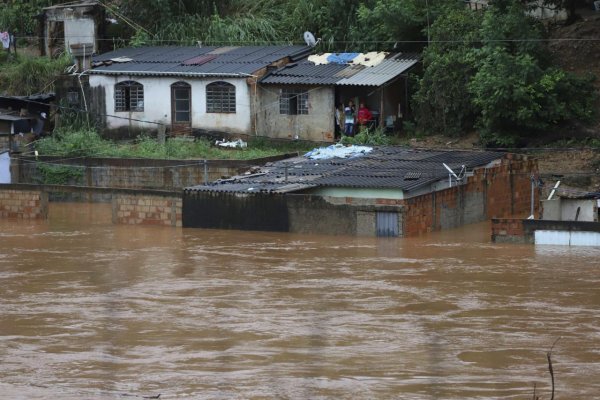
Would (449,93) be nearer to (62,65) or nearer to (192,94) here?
(192,94)

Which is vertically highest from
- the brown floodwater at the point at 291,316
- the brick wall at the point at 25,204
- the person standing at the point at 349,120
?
the person standing at the point at 349,120

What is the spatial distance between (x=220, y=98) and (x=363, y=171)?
29.7ft

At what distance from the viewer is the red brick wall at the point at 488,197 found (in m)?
27.3

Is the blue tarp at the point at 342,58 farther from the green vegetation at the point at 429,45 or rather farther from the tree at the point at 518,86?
the tree at the point at 518,86

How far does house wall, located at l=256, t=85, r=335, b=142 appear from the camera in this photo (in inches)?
1421

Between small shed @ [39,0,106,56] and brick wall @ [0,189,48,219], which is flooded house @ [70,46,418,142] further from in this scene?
brick wall @ [0,189,48,219]

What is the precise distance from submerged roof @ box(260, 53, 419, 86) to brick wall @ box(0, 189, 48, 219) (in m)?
8.33

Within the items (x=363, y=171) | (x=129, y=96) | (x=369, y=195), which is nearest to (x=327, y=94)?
(x=129, y=96)

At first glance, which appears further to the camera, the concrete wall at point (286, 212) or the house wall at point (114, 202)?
the house wall at point (114, 202)

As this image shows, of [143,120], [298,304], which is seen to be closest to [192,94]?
[143,120]

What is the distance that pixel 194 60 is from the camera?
1497 inches

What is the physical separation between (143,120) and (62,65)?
4.05m

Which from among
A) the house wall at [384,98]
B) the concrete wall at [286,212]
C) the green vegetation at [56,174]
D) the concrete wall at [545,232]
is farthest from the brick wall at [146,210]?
the house wall at [384,98]

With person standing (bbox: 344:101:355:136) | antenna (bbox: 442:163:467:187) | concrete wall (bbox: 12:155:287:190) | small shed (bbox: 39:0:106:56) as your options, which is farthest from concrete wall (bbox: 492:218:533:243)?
small shed (bbox: 39:0:106:56)
